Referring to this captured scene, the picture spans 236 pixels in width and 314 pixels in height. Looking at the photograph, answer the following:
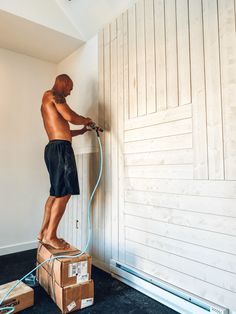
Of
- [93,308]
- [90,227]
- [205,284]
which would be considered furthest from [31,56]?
[205,284]

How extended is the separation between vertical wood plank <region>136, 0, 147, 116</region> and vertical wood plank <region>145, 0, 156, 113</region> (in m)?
0.05

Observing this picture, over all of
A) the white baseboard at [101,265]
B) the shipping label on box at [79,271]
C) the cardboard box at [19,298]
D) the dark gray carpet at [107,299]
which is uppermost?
the shipping label on box at [79,271]

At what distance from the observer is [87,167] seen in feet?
9.31

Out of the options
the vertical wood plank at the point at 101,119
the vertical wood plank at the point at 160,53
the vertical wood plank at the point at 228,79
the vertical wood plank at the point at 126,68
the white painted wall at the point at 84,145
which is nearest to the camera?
the vertical wood plank at the point at 228,79

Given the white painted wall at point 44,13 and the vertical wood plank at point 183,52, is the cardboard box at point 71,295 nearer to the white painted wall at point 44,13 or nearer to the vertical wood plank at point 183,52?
the vertical wood plank at point 183,52

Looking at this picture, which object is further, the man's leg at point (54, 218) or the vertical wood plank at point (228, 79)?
the man's leg at point (54, 218)

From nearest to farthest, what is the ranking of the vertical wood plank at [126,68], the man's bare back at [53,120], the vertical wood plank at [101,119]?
the man's bare back at [53,120]
the vertical wood plank at [126,68]
the vertical wood plank at [101,119]

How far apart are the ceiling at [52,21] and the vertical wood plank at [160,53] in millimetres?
407

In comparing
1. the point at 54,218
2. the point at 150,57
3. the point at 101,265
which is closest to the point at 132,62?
the point at 150,57

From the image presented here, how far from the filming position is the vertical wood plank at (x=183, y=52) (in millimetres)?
1817

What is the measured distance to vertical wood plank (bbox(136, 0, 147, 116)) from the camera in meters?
2.17

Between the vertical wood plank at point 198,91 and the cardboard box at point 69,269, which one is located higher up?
the vertical wood plank at point 198,91

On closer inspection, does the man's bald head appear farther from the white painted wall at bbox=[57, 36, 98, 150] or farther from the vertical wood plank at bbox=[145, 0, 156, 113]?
the vertical wood plank at bbox=[145, 0, 156, 113]

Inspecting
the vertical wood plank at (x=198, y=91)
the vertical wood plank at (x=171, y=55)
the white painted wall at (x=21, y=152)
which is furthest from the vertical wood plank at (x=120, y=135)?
the white painted wall at (x=21, y=152)
